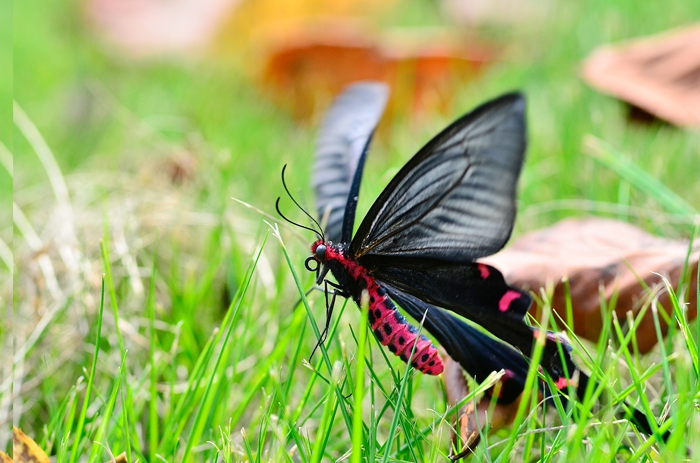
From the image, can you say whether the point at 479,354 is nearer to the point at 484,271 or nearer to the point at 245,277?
the point at 484,271

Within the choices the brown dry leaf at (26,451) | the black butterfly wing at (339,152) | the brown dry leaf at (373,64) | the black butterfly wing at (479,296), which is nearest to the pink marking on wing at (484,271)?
the black butterfly wing at (479,296)

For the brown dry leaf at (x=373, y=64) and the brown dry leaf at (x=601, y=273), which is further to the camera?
the brown dry leaf at (x=373, y=64)

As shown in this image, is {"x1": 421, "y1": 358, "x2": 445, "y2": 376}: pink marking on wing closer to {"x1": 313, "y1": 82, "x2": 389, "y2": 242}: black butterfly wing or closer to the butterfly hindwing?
the butterfly hindwing

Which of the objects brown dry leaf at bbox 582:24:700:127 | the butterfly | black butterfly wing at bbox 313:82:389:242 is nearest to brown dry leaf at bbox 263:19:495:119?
brown dry leaf at bbox 582:24:700:127

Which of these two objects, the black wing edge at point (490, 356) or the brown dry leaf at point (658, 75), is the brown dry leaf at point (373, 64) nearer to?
the brown dry leaf at point (658, 75)

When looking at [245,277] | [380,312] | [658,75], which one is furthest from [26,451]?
[658,75]

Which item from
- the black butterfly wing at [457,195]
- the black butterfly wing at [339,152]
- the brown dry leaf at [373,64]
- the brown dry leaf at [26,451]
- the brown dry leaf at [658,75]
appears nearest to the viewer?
the brown dry leaf at [26,451]

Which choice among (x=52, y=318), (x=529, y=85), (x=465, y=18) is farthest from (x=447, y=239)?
(x=465, y=18)
